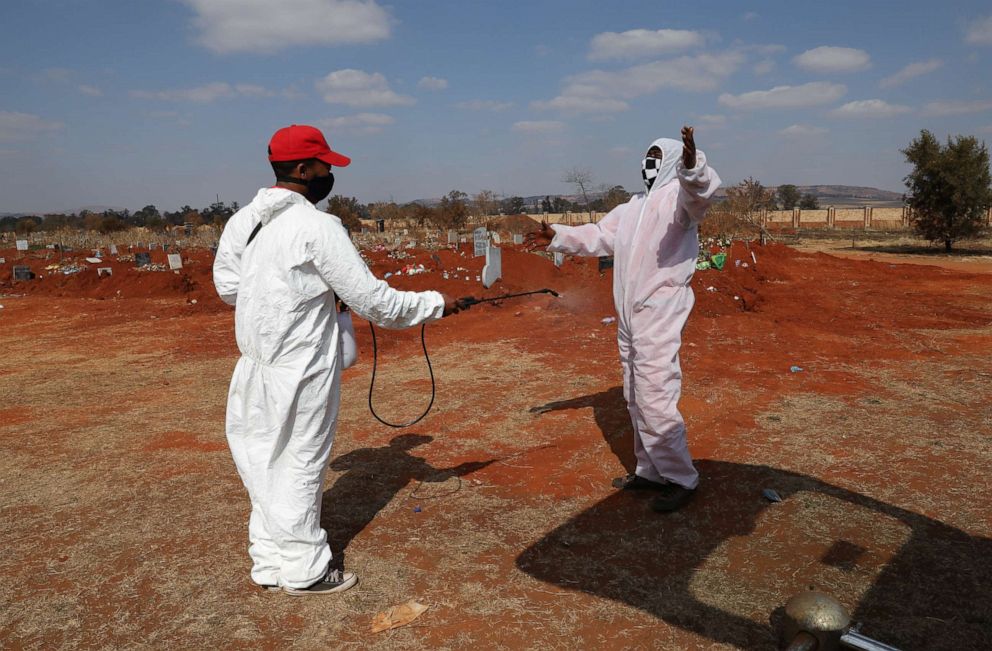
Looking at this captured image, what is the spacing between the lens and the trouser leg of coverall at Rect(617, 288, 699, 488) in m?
3.77

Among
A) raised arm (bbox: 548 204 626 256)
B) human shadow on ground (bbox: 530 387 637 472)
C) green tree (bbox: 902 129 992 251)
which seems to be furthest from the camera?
green tree (bbox: 902 129 992 251)

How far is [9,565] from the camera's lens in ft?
11.1

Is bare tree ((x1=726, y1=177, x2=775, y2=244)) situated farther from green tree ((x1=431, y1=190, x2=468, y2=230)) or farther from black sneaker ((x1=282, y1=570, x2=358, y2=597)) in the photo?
black sneaker ((x1=282, y1=570, x2=358, y2=597))

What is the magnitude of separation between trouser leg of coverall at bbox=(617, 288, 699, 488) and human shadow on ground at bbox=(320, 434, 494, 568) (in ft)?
4.32

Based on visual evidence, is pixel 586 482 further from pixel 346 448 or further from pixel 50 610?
pixel 50 610

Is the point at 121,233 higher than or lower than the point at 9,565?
higher

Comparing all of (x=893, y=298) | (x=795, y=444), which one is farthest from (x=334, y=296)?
(x=893, y=298)

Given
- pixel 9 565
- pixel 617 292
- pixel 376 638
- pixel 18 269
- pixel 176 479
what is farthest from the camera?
pixel 18 269

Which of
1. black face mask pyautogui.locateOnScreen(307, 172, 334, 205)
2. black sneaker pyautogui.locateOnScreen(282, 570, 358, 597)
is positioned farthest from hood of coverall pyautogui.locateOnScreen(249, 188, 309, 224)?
black sneaker pyautogui.locateOnScreen(282, 570, 358, 597)

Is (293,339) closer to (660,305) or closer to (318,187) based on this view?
(318,187)

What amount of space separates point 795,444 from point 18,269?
2055 cm

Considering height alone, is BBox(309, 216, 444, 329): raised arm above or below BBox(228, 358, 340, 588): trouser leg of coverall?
above

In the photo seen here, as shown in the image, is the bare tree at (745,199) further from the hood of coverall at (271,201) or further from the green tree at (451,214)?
the hood of coverall at (271,201)

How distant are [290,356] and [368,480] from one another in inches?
70.2
